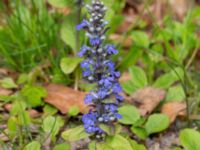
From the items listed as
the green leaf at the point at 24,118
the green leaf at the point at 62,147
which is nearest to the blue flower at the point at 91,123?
the green leaf at the point at 62,147

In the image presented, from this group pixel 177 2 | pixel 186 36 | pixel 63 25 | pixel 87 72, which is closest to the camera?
pixel 87 72

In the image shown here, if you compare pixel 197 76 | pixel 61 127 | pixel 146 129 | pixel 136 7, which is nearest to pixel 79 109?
pixel 61 127

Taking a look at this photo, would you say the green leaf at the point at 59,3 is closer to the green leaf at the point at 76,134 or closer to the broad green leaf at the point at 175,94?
the broad green leaf at the point at 175,94

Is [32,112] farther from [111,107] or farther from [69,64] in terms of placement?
[111,107]

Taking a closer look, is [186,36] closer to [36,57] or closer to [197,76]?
A: [197,76]

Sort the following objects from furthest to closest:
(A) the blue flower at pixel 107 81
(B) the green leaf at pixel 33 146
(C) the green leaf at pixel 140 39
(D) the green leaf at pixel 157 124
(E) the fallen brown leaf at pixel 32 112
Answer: (C) the green leaf at pixel 140 39 < (E) the fallen brown leaf at pixel 32 112 < (D) the green leaf at pixel 157 124 < (B) the green leaf at pixel 33 146 < (A) the blue flower at pixel 107 81

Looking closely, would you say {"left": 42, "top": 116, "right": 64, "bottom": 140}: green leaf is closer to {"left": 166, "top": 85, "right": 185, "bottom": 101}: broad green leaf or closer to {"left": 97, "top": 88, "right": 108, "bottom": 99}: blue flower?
{"left": 97, "top": 88, "right": 108, "bottom": 99}: blue flower
